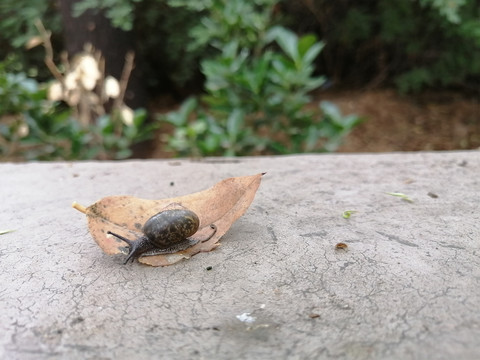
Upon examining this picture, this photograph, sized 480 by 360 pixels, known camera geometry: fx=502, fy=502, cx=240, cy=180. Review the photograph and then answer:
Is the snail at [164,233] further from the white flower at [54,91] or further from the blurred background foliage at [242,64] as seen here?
the white flower at [54,91]

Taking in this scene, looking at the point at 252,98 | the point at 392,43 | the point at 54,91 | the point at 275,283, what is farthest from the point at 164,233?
the point at 392,43

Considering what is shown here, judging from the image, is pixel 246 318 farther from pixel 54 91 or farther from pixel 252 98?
pixel 54 91

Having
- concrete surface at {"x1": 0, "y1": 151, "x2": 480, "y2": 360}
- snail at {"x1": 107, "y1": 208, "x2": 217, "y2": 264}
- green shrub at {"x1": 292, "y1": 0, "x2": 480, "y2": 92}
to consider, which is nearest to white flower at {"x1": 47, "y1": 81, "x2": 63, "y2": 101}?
concrete surface at {"x1": 0, "y1": 151, "x2": 480, "y2": 360}

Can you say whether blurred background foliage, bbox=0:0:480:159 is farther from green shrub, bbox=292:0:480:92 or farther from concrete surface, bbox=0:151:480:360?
concrete surface, bbox=0:151:480:360

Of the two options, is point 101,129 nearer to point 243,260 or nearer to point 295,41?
point 295,41

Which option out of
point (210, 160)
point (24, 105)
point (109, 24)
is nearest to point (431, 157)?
point (210, 160)
